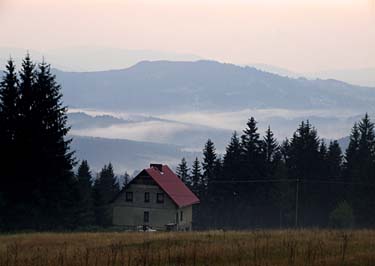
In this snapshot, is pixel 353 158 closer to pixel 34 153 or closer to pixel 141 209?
pixel 141 209

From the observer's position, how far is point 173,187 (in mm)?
61875

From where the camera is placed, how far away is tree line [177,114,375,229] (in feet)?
199

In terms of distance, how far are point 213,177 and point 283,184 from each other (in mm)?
7623

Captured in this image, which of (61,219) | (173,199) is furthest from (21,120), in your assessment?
(173,199)

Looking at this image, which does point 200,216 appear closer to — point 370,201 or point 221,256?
point 370,201

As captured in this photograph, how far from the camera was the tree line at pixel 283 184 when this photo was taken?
2392 inches

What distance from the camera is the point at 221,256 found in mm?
13172

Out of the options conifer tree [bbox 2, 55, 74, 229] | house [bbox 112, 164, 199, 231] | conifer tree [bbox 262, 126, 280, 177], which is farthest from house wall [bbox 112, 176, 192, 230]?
conifer tree [bbox 2, 55, 74, 229]

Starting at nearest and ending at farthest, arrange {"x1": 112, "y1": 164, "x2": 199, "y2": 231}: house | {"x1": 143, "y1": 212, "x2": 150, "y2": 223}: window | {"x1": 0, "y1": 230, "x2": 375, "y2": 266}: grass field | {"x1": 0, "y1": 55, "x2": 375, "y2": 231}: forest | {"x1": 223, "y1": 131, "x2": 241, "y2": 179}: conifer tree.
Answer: {"x1": 0, "y1": 230, "x2": 375, "y2": 266}: grass field, {"x1": 0, "y1": 55, "x2": 375, "y2": 231}: forest, {"x1": 112, "y1": 164, "x2": 199, "y2": 231}: house, {"x1": 143, "y1": 212, "x2": 150, "y2": 223}: window, {"x1": 223, "y1": 131, "x2": 241, "y2": 179}: conifer tree

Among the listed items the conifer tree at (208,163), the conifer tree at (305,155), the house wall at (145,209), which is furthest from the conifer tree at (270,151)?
the house wall at (145,209)

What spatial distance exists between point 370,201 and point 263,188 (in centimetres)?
857

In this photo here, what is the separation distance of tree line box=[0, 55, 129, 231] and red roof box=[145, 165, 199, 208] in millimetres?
19998

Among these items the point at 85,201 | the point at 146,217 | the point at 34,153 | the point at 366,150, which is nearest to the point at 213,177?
the point at 146,217

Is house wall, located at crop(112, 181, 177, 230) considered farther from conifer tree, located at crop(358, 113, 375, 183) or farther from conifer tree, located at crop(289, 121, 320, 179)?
conifer tree, located at crop(358, 113, 375, 183)
